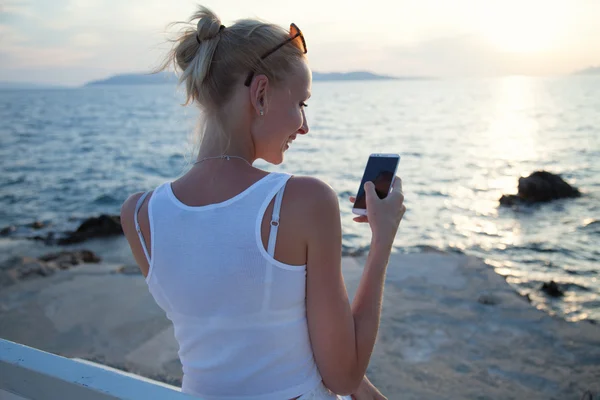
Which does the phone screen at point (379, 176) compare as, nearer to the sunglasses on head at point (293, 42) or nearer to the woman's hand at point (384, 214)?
the woman's hand at point (384, 214)

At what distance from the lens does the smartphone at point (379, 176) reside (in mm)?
1821

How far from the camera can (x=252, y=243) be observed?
1.36m

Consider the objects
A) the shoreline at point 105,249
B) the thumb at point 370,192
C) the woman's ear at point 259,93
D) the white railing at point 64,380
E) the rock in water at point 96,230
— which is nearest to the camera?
the white railing at point 64,380

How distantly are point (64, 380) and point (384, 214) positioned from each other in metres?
0.99

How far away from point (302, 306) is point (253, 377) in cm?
25

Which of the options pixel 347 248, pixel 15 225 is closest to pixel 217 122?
pixel 347 248

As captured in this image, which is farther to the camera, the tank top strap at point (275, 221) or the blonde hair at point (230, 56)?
the blonde hair at point (230, 56)

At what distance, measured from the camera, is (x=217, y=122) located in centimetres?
163

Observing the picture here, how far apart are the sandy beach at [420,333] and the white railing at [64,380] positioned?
248 centimetres

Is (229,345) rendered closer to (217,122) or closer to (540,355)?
(217,122)

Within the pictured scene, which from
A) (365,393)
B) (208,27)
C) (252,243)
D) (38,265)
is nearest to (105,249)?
(38,265)

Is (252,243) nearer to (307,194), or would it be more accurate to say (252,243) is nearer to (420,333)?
(307,194)

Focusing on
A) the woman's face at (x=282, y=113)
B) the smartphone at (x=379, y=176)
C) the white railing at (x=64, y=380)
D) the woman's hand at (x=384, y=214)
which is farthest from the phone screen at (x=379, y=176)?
the white railing at (x=64, y=380)

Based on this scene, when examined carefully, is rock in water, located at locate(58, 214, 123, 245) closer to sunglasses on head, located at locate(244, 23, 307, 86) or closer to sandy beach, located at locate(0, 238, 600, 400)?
sandy beach, located at locate(0, 238, 600, 400)
